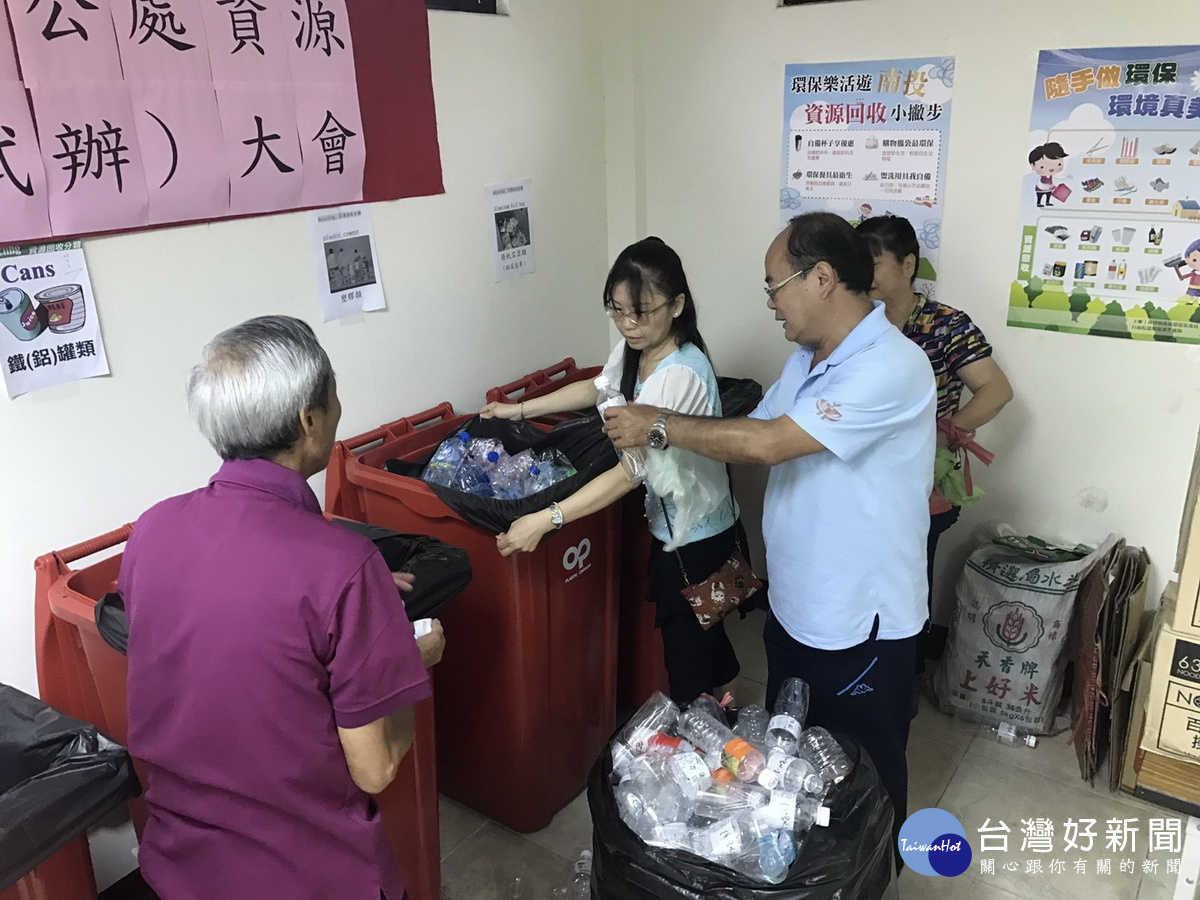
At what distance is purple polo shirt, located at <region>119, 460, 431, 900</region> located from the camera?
3.55 feet

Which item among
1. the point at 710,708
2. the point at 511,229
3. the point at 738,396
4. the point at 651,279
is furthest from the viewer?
the point at 511,229

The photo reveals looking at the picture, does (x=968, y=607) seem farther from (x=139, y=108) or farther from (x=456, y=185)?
(x=139, y=108)

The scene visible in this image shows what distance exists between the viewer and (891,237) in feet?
7.29

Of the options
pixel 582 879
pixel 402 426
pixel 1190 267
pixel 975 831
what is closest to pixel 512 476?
pixel 402 426

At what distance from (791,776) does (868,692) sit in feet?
1.17

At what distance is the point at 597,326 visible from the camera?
119 inches

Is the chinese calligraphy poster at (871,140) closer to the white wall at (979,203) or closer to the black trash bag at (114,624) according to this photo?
the white wall at (979,203)

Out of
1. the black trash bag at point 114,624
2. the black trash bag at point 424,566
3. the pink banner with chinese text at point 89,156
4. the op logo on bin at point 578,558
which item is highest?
the pink banner with chinese text at point 89,156

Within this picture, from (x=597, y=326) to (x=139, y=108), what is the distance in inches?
64.3

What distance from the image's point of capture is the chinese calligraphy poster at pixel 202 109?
152 cm

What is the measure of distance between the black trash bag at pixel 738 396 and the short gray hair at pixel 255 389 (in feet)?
4.30

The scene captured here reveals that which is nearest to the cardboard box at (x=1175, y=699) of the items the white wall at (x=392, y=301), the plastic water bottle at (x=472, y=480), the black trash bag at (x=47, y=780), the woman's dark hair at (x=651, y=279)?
the woman's dark hair at (x=651, y=279)

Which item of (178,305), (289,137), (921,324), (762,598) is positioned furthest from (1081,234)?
(178,305)

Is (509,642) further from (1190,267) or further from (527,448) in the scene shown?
(1190,267)
